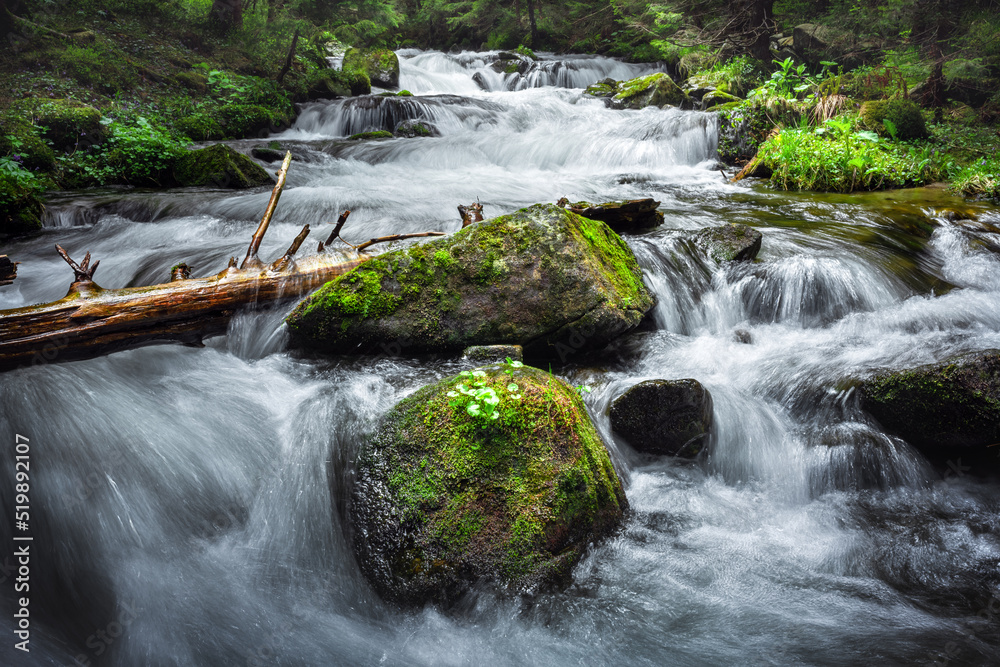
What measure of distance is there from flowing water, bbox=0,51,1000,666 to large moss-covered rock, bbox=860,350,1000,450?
16cm

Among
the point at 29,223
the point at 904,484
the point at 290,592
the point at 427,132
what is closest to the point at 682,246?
the point at 904,484

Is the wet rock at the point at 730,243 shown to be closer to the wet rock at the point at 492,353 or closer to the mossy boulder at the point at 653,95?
the wet rock at the point at 492,353

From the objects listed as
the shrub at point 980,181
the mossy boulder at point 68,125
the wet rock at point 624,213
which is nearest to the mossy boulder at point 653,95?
the shrub at point 980,181

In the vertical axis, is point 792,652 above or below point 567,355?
below

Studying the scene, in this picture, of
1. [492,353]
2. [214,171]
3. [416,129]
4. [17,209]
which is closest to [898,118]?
[416,129]

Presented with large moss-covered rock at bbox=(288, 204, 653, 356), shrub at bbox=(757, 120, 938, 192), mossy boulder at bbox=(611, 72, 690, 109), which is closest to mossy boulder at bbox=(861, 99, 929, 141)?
shrub at bbox=(757, 120, 938, 192)

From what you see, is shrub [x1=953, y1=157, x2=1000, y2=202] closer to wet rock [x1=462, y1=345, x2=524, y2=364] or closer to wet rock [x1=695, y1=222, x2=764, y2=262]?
wet rock [x1=695, y1=222, x2=764, y2=262]

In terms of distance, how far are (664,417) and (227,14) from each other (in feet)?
62.3

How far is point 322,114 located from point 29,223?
8.57 meters

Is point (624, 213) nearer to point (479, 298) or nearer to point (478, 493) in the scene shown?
point (479, 298)

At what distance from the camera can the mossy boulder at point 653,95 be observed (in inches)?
577

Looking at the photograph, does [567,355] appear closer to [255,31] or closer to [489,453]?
[489,453]

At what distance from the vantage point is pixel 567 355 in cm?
433

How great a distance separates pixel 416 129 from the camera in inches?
525
